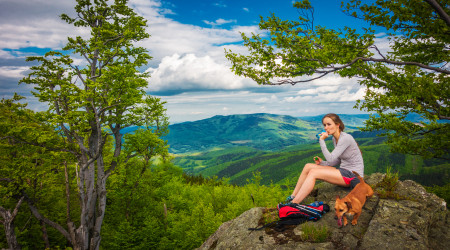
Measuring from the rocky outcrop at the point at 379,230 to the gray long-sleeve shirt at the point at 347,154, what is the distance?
1072 mm

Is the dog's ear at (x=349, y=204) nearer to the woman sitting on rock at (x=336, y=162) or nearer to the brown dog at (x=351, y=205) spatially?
the brown dog at (x=351, y=205)

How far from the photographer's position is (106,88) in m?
17.7

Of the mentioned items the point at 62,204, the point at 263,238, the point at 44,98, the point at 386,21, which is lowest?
the point at 62,204

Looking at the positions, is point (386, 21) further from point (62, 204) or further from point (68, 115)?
point (62, 204)

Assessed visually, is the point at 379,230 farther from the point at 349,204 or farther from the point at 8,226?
the point at 8,226

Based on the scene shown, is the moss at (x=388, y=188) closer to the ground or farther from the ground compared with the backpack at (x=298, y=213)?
farther from the ground

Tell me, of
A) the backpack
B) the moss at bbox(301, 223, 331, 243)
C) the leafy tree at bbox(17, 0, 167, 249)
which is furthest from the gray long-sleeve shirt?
the leafy tree at bbox(17, 0, 167, 249)

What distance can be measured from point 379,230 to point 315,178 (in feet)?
5.65

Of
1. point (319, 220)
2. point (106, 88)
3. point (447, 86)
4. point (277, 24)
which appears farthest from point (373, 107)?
point (106, 88)

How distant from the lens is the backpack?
18.1 feet

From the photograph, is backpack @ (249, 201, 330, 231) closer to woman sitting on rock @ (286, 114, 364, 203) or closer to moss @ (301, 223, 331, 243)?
woman sitting on rock @ (286, 114, 364, 203)

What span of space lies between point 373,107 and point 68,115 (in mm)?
20285

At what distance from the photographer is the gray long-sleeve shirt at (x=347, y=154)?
18.6 feet

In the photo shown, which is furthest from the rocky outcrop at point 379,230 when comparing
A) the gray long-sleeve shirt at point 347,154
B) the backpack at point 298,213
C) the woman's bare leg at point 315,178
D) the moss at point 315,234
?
the gray long-sleeve shirt at point 347,154
